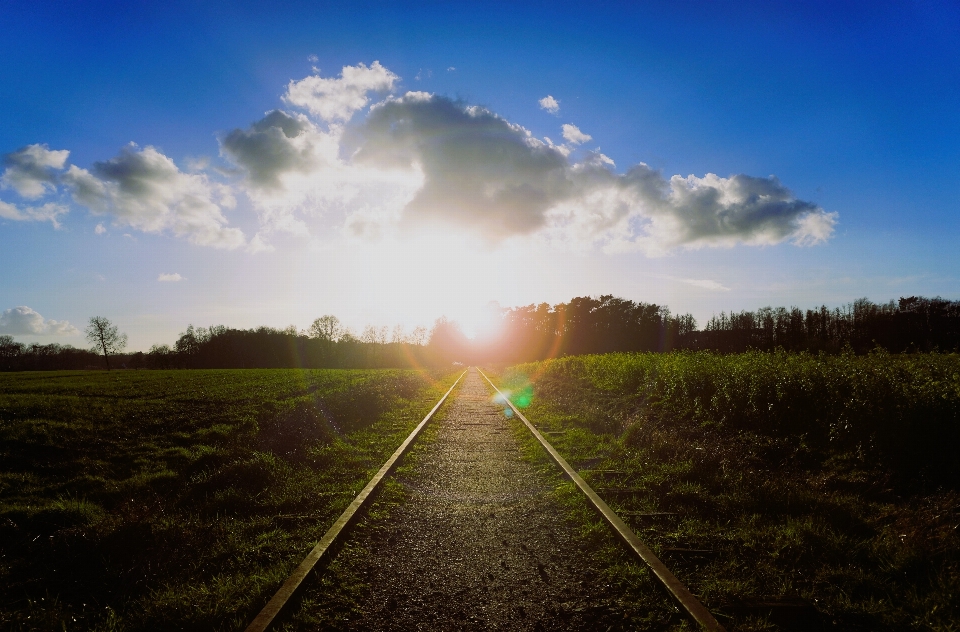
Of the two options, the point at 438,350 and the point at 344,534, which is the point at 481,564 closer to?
the point at 344,534

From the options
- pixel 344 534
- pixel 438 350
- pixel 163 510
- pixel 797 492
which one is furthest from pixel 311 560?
pixel 438 350

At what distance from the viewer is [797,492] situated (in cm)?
579

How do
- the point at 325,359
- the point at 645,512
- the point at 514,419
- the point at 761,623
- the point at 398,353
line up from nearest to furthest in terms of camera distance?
the point at 761,623
the point at 645,512
the point at 514,419
the point at 325,359
the point at 398,353

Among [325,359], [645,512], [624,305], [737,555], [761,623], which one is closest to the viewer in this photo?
[761,623]

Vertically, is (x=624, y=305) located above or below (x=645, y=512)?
above

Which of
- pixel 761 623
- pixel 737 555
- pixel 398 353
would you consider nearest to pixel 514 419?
pixel 737 555

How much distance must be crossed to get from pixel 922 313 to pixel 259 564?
2398 inches

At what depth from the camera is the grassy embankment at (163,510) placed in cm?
366

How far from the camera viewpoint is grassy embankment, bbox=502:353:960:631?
11.8 ft

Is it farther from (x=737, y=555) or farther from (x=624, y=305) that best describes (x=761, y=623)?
(x=624, y=305)

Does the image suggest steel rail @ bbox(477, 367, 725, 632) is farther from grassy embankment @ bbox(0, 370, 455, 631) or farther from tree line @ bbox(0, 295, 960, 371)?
tree line @ bbox(0, 295, 960, 371)

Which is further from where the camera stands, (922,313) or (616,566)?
(922,313)

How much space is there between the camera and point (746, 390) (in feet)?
32.7

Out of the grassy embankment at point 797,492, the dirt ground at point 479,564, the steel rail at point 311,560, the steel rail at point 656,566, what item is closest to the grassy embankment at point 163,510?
the steel rail at point 311,560
